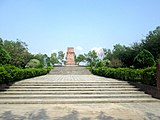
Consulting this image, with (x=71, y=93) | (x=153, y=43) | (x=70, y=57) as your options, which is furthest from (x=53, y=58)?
(x=71, y=93)

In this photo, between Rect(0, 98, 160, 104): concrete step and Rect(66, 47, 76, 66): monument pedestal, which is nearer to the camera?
Rect(0, 98, 160, 104): concrete step

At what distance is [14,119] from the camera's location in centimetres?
616

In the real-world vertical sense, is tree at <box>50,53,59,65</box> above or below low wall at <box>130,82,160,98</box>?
above

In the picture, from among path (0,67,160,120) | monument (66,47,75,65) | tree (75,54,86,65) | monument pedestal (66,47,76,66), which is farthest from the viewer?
tree (75,54,86,65)

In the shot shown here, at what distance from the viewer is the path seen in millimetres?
6715

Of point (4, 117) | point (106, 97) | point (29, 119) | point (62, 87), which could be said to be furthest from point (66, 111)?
point (62, 87)

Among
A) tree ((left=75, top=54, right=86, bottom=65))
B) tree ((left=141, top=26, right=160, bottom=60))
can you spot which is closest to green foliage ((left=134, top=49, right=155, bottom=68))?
tree ((left=141, top=26, right=160, bottom=60))

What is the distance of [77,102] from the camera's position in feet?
28.9

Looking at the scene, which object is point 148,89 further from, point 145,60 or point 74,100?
point 145,60

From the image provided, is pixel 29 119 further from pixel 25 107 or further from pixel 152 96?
pixel 152 96

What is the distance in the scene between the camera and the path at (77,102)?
671cm

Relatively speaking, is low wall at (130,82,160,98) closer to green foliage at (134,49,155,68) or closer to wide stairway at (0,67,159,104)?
wide stairway at (0,67,159,104)

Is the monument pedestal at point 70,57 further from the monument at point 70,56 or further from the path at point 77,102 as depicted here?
the path at point 77,102

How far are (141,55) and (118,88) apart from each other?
8116 mm
